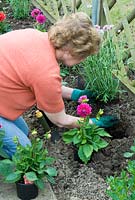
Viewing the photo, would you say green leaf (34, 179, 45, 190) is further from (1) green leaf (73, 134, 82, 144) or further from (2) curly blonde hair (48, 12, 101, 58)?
(2) curly blonde hair (48, 12, 101, 58)

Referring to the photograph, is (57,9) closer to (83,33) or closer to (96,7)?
(96,7)

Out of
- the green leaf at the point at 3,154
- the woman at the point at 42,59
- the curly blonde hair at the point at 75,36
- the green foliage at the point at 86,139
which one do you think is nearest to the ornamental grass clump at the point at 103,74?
the green foliage at the point at 86,139

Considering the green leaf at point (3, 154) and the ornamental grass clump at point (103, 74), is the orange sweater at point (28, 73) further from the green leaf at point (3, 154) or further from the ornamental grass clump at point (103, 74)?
the ornamental grass clump at point (103, 74)

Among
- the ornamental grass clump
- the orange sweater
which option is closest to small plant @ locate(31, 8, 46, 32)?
the ornamental grass clump

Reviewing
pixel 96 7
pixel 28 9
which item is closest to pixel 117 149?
pixel 96 7

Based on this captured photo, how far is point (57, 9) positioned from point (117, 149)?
218 centimetres

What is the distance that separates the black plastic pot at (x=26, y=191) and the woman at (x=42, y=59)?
30 centimetres

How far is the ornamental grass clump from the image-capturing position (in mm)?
3627

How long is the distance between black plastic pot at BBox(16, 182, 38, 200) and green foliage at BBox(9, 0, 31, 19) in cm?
282

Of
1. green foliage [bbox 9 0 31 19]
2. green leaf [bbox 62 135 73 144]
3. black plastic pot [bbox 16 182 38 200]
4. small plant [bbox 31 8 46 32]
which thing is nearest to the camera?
black plastic pot [bbox 16 182 38 200]

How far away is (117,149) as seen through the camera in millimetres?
3229

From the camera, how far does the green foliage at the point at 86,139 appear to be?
9.87 ft

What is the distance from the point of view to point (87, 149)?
9.91ft

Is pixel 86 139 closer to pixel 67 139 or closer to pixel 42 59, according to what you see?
pixel 67 139
